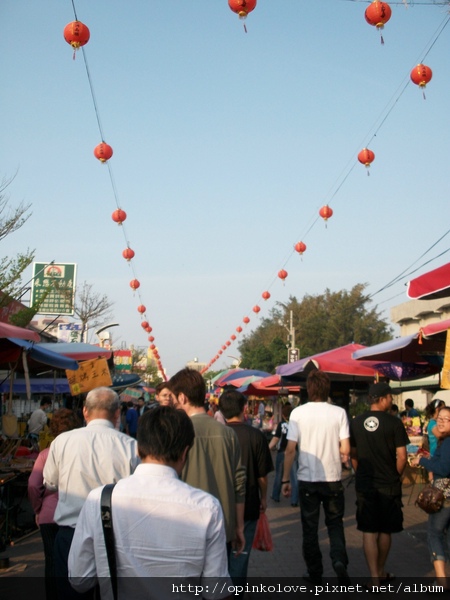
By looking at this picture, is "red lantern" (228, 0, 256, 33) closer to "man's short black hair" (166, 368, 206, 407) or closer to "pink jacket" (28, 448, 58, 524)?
"man's short black hair" (166, 368, 206, 407)

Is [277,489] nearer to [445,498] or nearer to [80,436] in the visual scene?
[445,498]

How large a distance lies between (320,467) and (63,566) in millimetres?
2826

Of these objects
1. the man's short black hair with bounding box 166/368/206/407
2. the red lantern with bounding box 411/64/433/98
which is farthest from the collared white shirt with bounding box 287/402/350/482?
the red lantern with bounding box 411/64/433/98

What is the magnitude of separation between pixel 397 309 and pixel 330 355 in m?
25.3

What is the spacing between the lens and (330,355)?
565 inches

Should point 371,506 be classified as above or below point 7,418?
below

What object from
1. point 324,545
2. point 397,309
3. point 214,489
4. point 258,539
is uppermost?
point 397,309

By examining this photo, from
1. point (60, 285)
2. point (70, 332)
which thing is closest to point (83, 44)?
point (60, 285)

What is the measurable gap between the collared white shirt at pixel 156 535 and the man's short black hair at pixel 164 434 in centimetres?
10

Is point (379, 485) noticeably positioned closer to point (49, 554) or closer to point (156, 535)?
point (49, 554)

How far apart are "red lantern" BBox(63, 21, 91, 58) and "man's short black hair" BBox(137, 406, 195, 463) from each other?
727 centimetres

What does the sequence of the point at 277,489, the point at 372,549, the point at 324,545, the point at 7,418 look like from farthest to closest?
the point at 277,489 < the point at 7,418 < the point at 324,545 < the point at 372,549

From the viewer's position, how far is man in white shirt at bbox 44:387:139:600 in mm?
4211

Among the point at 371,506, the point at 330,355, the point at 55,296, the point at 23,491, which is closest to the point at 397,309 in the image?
the point at 55,296
